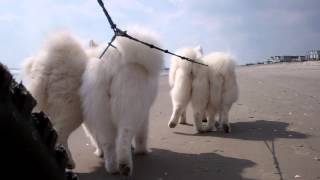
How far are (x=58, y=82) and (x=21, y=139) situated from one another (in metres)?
4.05

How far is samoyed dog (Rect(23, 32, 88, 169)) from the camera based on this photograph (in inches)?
207

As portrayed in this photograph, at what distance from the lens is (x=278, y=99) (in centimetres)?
1297

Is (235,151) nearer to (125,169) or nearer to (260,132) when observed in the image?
(260,132)

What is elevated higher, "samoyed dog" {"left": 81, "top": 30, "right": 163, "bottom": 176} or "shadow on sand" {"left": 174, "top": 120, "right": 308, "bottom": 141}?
"samoyed dog" {"left": 81, "top": 30, "right": 163, "bottom": 176}

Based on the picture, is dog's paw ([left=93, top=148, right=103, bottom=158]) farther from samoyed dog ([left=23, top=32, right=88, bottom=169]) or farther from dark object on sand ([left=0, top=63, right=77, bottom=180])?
dark object on sand ([left=0, top=63, right=77, bottom=180])

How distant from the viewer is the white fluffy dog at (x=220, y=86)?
A: 859cm

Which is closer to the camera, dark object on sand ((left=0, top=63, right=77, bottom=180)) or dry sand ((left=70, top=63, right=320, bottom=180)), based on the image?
dark object on sand ((left=0, top=63, right=77, bottom=180))

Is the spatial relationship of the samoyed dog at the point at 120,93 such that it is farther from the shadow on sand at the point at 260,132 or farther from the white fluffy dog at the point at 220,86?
the white fluffy dog at the point at 220,86

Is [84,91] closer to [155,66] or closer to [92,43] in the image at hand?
[155,66]

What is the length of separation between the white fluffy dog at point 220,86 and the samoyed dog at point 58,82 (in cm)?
363

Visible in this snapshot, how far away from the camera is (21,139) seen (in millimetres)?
1330

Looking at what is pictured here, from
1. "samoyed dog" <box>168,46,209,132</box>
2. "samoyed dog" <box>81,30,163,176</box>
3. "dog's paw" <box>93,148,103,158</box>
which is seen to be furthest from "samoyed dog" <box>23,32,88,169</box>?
"samoyed dog" <box>168,46,209,132</box>

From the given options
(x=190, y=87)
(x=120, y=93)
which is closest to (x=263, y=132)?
(x=190, y=87)

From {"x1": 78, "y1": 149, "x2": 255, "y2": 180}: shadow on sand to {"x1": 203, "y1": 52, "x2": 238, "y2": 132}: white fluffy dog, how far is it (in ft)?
7.81
